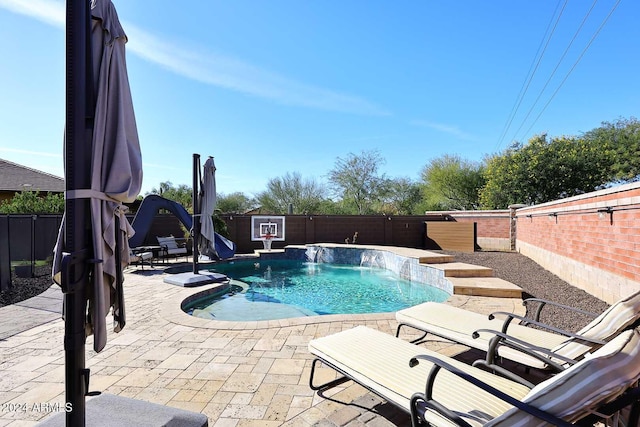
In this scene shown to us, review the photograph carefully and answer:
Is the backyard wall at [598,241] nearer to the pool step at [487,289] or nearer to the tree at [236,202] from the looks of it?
the pool step at [487,289]

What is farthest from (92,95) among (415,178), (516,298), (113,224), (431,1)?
(415,178)

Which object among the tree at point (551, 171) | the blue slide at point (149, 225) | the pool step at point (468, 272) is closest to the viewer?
the pool step at point (468, 272)

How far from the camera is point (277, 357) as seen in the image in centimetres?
319

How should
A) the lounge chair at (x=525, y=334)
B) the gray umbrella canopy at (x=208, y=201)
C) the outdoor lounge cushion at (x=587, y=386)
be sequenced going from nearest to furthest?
1. the outdoor lounge cushion at (x=587, y=386)
2. the lounge chair at (x=525, y=334)
3. the gray umbrella canopy at (x=208, y=201)

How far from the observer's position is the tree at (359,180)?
26688 mm

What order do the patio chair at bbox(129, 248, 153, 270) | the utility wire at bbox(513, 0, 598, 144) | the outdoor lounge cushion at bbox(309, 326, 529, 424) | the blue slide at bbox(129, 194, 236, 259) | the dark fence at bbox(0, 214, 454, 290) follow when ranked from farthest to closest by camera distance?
the dark fence at bbox(0, 214, 454, 290), the utility wire at bbox(513, 0, 598, 144), the blue slide at bbox(129, 194, 236, 259), the patio chair at bbox(129, 248, 153, 270), the outdoor lounge cushion at bbox(309, 326, 529, 424)

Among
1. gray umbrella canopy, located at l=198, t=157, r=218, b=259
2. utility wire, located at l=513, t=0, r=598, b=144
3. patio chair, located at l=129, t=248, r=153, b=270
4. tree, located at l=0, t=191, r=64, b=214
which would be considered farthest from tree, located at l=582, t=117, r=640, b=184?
tree, located at l=0, t=191, r=64, b=214

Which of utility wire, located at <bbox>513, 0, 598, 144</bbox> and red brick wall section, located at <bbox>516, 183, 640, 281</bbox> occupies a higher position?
utility wire, located at <bbox>513, 0, 598, 144</bbox>

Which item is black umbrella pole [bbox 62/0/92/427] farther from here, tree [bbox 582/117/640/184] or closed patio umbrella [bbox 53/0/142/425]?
tree [bbox 582/117/640/184]

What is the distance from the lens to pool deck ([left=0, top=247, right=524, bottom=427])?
2240 millimetres

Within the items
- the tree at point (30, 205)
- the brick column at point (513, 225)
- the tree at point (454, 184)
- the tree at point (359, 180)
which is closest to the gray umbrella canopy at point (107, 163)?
the tree at point (30, 205)

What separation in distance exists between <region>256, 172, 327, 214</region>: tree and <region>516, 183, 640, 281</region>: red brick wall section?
18.8m

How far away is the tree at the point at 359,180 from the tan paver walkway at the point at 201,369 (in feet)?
72.6

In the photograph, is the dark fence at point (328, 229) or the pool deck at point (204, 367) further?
the dark fence at point (328, 229)
